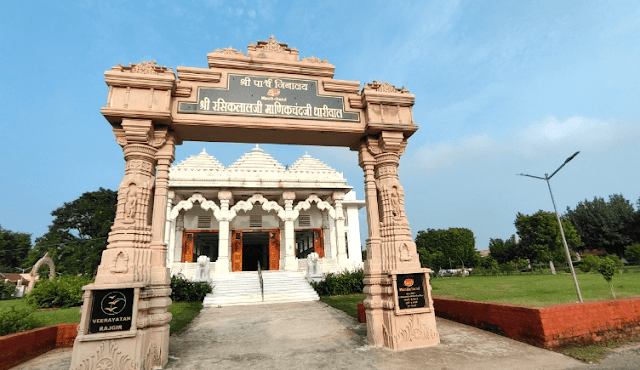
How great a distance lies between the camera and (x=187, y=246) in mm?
19891

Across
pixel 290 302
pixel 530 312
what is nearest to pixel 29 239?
pixel 290 302

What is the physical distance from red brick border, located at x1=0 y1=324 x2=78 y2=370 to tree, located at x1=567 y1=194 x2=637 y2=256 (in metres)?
42.9

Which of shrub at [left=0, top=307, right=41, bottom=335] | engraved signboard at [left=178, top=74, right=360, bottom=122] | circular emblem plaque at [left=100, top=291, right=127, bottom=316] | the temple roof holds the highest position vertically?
the temple roof

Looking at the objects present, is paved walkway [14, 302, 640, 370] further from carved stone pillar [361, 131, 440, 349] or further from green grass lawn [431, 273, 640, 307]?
green grass lawn [431, 273, 640, 307]

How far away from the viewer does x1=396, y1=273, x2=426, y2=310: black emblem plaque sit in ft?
17.1

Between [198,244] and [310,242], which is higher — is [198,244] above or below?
above

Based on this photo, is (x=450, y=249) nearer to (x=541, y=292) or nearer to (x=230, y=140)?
(x=541, y=292)

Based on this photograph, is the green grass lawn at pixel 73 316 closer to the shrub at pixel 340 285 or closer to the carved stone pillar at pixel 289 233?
the shrub at pixel 340 285

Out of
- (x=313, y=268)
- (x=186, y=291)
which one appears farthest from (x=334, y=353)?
(x=313, y=268)

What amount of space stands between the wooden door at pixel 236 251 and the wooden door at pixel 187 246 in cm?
256

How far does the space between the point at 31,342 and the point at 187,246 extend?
50.8 feet

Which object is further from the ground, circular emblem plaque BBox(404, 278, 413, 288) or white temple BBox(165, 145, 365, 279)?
white temple BBox(165, 145, 365, 279)

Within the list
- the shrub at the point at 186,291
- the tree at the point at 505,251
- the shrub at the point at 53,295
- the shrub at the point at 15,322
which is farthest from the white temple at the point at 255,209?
the tree at the point at 505,251

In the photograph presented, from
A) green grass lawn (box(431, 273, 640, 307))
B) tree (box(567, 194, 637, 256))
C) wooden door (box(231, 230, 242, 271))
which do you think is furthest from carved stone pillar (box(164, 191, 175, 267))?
tree (box(567, 194, 637, 256))
